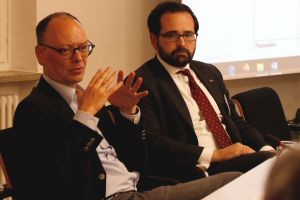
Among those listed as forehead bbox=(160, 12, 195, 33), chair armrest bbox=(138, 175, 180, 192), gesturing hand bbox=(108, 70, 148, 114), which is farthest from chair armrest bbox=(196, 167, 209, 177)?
forehead bbox=(160, 12, 195, 33)

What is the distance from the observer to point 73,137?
1.32 metres

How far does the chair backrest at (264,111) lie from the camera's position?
2496mm

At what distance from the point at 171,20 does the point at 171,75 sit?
1.16ft

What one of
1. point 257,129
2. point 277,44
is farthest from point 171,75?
point 277,44

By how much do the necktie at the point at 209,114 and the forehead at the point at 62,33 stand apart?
2.93 ft

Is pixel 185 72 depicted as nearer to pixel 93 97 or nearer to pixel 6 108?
pixel 93 97

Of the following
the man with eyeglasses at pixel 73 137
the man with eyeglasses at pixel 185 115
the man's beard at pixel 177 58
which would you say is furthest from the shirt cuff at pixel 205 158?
the man's beard at pixel 177 58

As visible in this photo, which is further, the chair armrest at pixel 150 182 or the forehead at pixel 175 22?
the forehead at pixel 175 22

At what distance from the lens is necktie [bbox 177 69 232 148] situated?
6.96 ft

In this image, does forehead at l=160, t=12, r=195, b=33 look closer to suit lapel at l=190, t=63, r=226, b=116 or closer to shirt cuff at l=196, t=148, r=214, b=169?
suit lapel at l=190, t=63, r=226, b=116

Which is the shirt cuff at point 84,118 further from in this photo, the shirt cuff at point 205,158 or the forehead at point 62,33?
the shirt cuff at point 205,158

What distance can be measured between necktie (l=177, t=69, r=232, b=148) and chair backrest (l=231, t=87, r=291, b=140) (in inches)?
16.1

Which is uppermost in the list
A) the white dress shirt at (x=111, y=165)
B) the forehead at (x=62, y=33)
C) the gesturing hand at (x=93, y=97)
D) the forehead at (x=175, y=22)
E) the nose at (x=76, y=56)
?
the forehead at (x=175, y=22)

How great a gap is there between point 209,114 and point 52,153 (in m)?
1.14
